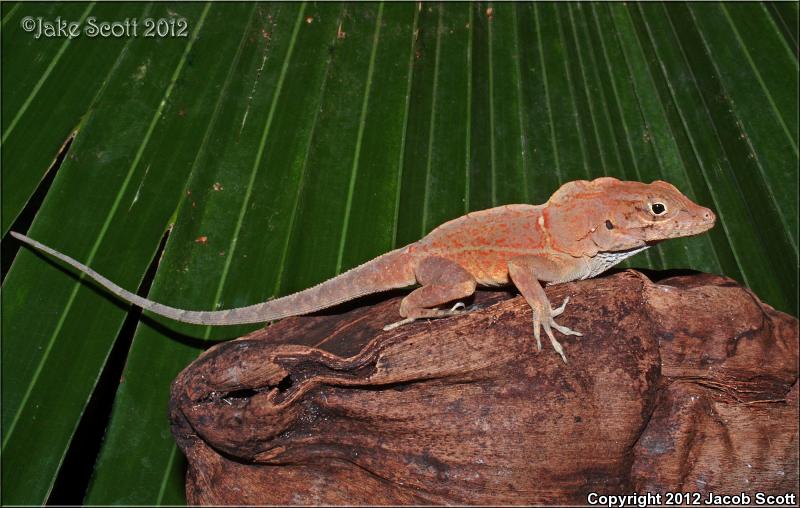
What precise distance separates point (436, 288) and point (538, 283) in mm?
499

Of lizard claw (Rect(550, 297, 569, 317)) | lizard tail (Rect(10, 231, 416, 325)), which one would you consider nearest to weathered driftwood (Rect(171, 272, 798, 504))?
lizard claw (Rect(550, 297, 569, 317))

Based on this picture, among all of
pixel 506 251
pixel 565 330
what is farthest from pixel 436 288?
pixel 565 330

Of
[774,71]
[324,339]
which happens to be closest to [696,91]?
[774,71]

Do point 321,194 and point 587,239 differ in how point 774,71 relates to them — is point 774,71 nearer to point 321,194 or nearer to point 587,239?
point 587,239

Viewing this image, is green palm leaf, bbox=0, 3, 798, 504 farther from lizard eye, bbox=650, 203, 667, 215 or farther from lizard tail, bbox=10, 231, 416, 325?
lizard eye, bbox=650, 203, 667, 215

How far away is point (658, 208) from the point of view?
275cm

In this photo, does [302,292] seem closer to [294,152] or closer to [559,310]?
[294,152]

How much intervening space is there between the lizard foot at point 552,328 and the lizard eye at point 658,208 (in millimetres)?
723

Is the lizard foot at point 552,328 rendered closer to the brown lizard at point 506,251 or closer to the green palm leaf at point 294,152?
the brown lizard at point 506,251

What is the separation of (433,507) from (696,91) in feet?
8.05

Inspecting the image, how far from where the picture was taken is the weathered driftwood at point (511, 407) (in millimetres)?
2170

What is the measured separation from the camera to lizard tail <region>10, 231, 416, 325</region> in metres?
2.74

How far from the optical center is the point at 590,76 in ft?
10.7

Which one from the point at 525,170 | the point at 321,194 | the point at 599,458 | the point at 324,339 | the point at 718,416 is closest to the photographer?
the point at 599,458
